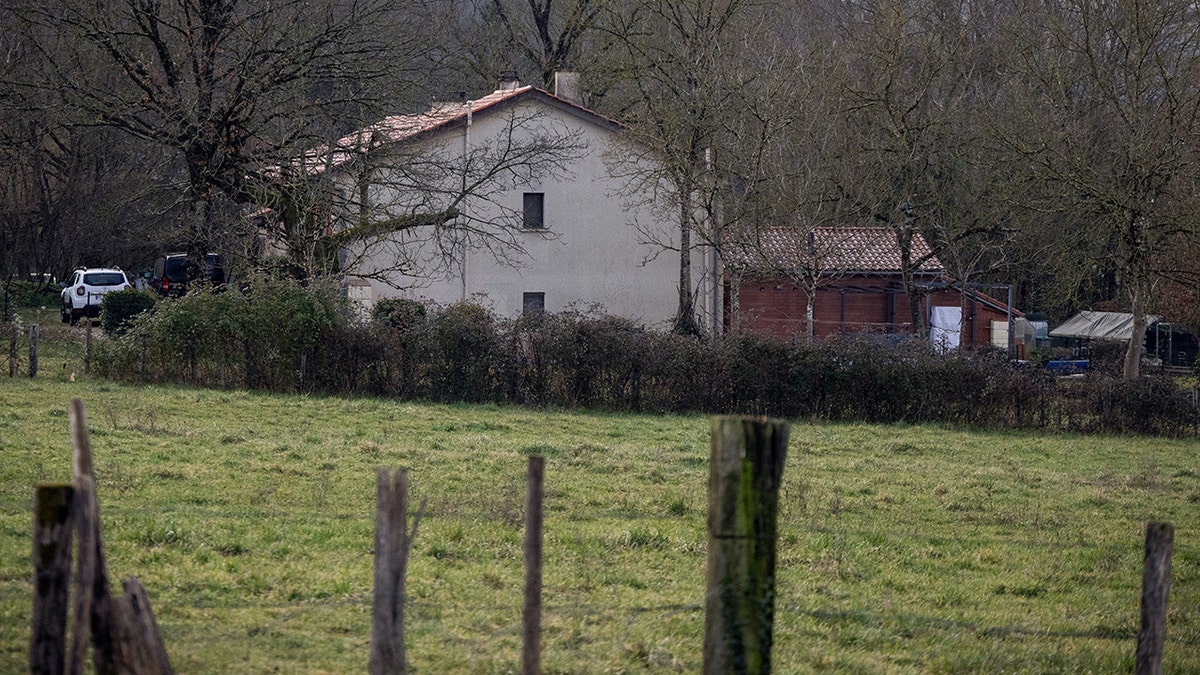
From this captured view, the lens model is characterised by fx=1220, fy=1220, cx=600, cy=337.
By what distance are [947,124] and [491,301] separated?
14714mm

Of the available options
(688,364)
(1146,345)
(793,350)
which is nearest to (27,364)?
(688,364)

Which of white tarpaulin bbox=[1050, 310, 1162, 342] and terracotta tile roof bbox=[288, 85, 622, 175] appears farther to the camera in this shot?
white tarpaulin bbox=[1050, 310, 1162, 342]

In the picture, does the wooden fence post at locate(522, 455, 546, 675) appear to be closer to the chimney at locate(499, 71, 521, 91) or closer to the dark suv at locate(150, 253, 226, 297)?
the dark suv at locate(150, 253, 226, 297)

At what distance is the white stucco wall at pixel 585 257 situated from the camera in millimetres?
37719

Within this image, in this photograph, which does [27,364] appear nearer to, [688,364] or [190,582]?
[688,364]

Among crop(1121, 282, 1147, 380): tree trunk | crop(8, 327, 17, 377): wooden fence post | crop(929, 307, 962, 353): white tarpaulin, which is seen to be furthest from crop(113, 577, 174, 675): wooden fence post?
crop(929, 307, 962, 353): white tarpaulin

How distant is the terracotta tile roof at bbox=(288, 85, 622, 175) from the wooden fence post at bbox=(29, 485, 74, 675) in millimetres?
23682

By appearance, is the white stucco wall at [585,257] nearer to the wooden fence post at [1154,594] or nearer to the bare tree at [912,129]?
the bare tree at [912,129]

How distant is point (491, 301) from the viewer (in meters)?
36.6

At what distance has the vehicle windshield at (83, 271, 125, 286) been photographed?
4144 cm

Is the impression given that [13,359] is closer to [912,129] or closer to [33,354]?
[33,354]

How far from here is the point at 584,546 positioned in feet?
32.0

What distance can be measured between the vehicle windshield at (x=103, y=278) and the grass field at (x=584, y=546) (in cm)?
2447

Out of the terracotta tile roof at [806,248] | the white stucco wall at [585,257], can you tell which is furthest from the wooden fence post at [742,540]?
the white stucco wall at [585,257]
